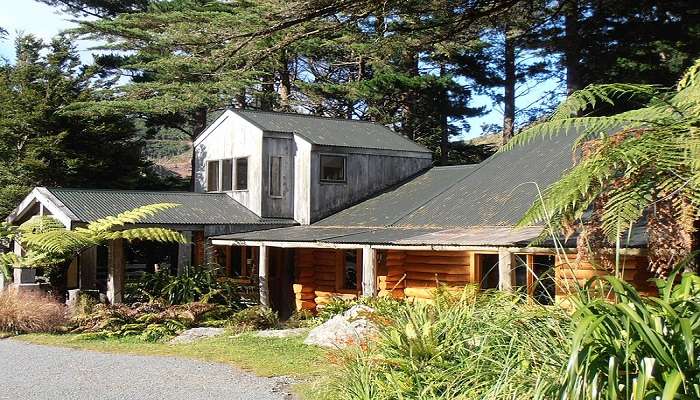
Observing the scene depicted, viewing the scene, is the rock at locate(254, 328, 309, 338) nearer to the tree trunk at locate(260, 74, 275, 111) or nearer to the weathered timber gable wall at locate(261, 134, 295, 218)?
the weathered timber gable wall at locate(261, 134, 295, 218)

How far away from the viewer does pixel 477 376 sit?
19.4ft

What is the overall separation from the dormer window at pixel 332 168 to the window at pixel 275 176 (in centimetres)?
123

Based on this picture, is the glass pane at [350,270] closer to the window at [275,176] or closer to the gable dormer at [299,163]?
the gable dormer at [299,163]

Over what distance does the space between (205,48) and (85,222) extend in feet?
27.2

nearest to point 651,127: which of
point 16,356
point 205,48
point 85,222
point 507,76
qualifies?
point 205,48

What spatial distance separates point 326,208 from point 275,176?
1.73 meters

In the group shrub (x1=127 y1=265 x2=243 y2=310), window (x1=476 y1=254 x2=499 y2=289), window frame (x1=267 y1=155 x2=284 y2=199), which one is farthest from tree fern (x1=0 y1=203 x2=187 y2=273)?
window (x1=476 y1=254 x2=499 y2=289)

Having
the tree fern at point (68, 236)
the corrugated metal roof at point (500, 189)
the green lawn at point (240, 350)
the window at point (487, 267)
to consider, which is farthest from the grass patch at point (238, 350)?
the corrugated metal roof at point (500, 189)

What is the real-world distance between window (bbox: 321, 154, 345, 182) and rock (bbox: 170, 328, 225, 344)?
6981 millimetres

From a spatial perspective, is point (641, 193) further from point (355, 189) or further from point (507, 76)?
point (507, 76)

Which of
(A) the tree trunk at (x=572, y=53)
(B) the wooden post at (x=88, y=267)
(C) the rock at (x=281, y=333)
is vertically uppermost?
(A) the tree trunk at (x=572, y=53)

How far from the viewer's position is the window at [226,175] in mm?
23578

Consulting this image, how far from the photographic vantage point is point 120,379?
35.6 ft

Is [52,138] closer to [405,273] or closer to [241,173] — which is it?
[241,173]
